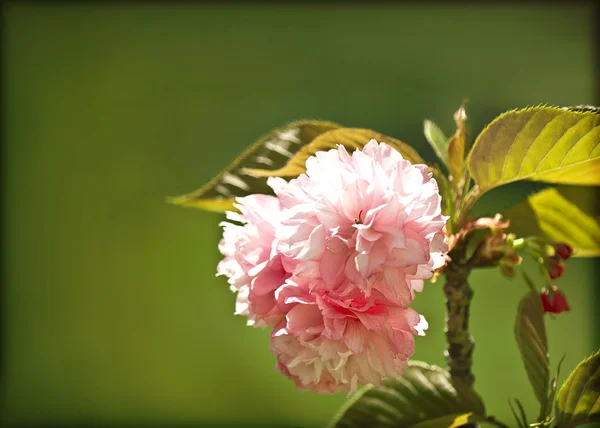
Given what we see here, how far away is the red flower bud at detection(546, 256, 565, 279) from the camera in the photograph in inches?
14.6

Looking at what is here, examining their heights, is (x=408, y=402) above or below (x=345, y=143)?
below

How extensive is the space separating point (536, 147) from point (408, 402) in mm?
182

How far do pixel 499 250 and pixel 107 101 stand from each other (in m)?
1.59

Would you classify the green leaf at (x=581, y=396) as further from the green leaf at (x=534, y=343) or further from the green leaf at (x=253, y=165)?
the green leaf at (x=253, y=165)

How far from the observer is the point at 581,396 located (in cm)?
34

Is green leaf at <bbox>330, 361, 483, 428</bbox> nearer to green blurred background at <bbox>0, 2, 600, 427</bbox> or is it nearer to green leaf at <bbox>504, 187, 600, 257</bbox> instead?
green leaf at <bbox>504, 187, 600, 257</bbox>

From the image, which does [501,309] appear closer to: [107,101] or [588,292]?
[588,292]

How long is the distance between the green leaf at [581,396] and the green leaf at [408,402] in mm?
51

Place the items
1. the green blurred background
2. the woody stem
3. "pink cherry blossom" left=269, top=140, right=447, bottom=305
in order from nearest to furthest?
1. "pink cherry blossom" left=269, top=140, right=447, bottom=305
2. the woody stem
3. the green blurred background

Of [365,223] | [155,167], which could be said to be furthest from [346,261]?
[155,167]

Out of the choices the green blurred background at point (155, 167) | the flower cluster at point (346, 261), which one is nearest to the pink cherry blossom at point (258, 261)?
the flower cluster at point (346, 261)

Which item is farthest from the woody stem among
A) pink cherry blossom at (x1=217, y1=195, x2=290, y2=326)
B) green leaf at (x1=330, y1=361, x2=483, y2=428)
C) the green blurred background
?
the green blurred background

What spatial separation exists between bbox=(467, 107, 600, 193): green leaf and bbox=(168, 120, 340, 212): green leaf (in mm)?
118

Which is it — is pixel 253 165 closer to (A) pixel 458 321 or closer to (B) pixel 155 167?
(A) pixel 458 321
